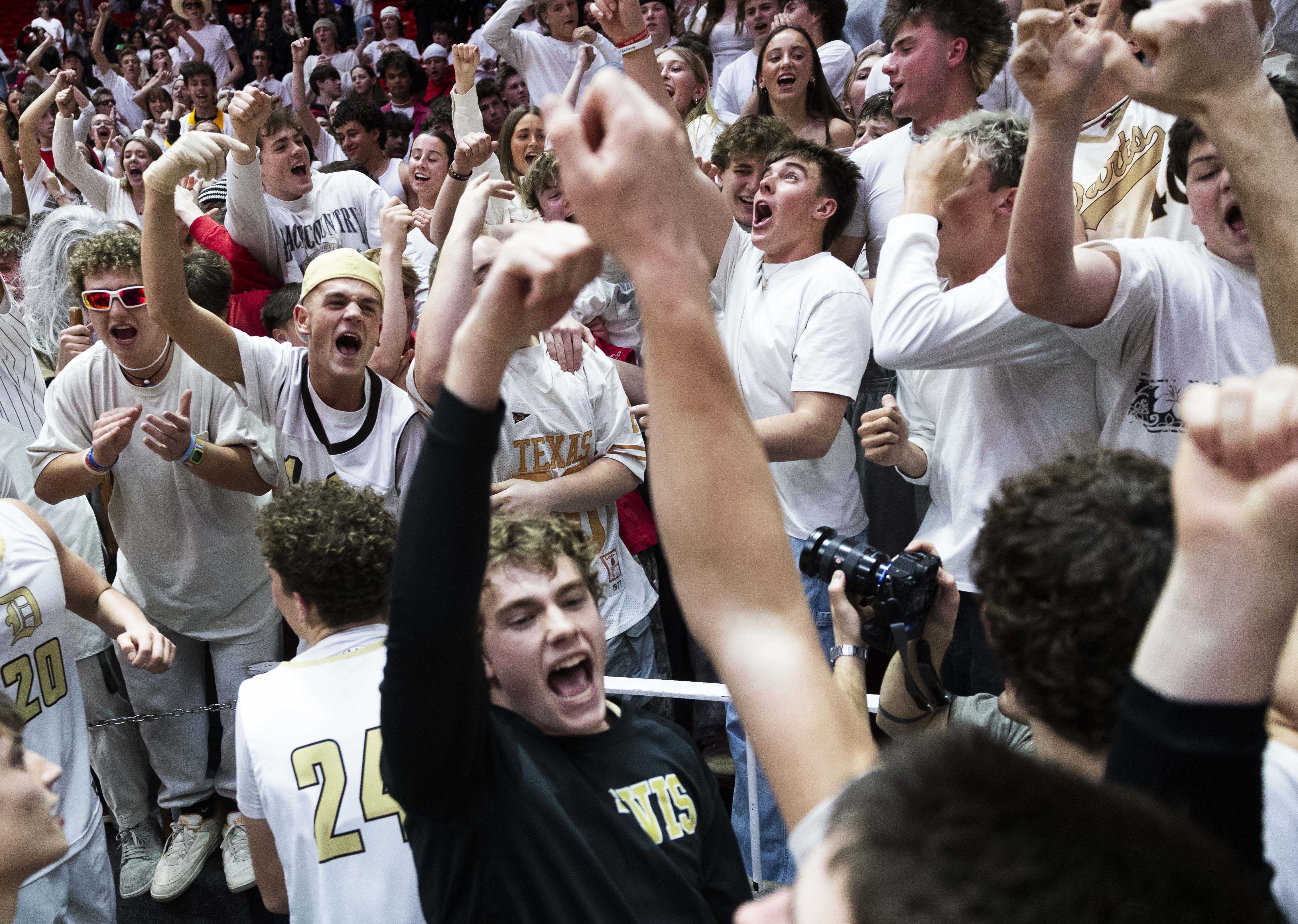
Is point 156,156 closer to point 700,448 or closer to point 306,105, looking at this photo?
point 306,105

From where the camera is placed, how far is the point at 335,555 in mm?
1948

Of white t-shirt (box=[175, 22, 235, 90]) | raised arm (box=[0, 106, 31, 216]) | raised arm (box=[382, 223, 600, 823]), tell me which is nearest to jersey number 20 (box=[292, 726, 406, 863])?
raised arm (box=[382, 223, 600, 823])

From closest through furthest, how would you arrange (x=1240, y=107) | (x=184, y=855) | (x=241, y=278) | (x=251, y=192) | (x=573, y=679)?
(x=1240, y=107) < (x=573, y=679) < (x=184, y=855) < (x=251, y=192) < (x=241, y=278)

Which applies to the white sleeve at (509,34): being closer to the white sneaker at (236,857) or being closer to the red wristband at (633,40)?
the red wristband at (633,40)

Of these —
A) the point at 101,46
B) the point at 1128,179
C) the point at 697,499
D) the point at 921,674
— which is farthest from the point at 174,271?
the point at 101,46

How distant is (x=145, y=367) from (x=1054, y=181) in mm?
2607

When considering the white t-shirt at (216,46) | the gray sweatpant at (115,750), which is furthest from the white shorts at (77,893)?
the white t-shirt at (216,46)

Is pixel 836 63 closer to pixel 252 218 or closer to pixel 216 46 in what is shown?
pixel 252 218

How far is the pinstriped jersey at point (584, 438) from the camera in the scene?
110 inches

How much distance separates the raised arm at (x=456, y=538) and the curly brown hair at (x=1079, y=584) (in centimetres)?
47

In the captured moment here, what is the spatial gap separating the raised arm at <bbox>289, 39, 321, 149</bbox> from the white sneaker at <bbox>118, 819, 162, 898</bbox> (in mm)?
4841

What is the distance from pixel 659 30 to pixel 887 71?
3.19 meters

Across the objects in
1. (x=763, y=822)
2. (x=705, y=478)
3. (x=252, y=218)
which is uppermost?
(x=252, y=218)

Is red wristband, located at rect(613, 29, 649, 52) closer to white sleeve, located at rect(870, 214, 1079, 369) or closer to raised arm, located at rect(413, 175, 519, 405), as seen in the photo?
raised arm, located at rect(413, 175, 519, 405)
